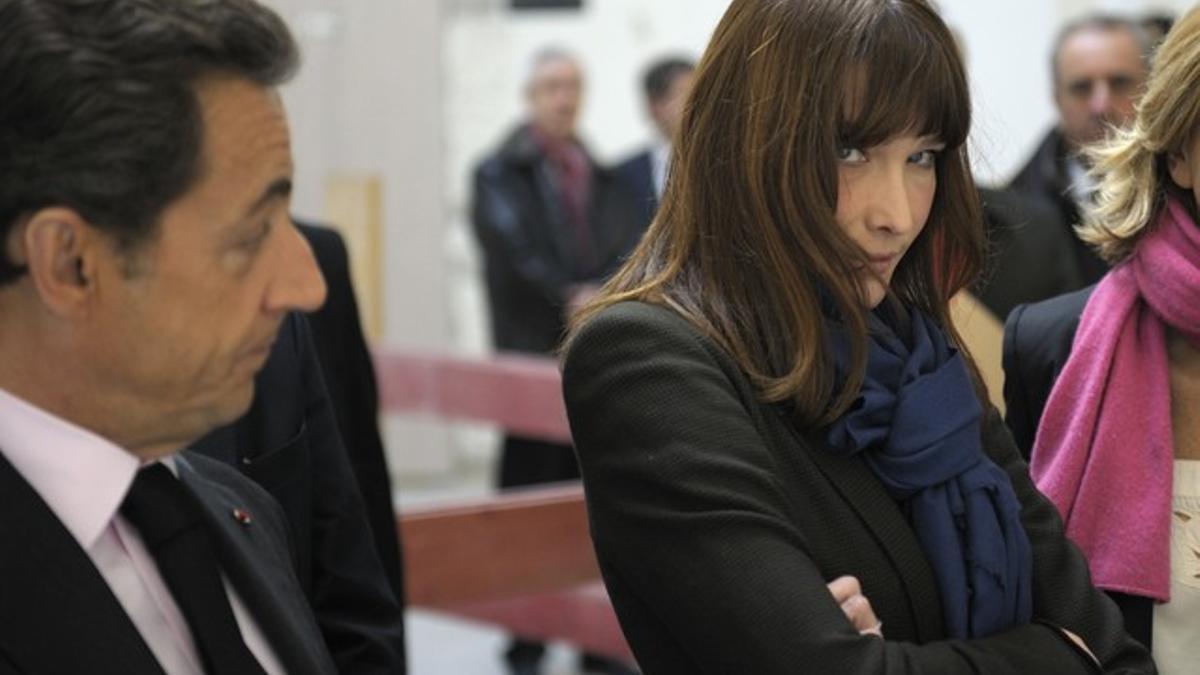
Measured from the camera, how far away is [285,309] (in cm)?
179

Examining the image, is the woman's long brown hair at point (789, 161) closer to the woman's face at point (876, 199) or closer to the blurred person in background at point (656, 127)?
the woman's face at point (876, 199)

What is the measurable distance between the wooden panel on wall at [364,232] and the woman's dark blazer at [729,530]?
6.38 m

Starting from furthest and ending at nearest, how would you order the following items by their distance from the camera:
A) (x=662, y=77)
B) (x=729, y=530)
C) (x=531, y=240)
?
(x=662, y=77) → (x=531, y=240) → (x=729, y=530)

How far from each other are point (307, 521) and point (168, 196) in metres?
0.97

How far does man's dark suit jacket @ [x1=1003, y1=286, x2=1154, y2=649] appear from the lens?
2783mm

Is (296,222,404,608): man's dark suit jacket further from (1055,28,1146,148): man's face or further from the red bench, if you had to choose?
(1055,28,1146,148): man's face

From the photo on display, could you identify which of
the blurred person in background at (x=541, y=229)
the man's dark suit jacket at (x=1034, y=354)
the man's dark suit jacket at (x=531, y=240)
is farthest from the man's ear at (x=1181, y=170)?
the man's dark suit jacket at (x=531, y=240)

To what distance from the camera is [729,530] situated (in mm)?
2115

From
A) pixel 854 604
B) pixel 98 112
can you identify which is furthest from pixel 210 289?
pixel 854 604

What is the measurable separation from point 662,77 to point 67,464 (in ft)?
24.8

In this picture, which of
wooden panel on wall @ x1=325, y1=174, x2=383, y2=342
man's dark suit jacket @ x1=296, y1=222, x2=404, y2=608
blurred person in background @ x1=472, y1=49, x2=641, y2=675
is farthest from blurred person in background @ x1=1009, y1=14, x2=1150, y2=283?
wooden panel on wall @ x1=325, y1=174, x2=383, y2=342

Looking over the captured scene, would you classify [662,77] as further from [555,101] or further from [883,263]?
[883,263]

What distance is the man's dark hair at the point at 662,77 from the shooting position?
29.8 feet

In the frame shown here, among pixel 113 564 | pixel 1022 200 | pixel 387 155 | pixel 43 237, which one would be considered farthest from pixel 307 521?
pixel 387 155
